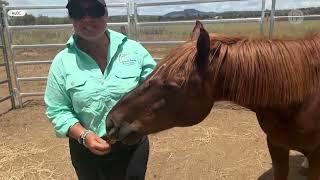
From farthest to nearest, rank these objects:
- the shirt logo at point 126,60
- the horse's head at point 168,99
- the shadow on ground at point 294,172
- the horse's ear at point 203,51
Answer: the shadow on ground at point 294,172, the shirt logo at point 126,60, the horse's head at point 168,99, the horse's ear at point 203,51

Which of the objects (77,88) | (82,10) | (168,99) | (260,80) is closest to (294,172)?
(260,80)

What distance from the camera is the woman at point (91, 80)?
2.22m

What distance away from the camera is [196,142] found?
4.80 meters

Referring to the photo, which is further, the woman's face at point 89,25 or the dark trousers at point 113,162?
the dark trousers at point 113,162

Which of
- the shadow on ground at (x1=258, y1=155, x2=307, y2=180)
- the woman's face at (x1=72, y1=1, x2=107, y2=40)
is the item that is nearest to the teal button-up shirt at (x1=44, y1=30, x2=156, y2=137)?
the woman's face at (x1=72, y1=1, x2=107, y2=40)

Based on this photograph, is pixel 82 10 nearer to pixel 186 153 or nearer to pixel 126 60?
pixel 126 60

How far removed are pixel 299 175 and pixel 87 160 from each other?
249 cm

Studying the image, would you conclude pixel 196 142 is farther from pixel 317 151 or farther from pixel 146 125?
pixel 146 125

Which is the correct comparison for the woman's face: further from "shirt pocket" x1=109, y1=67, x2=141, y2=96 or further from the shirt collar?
"shirt pocket" x1=109, y1=67, x2=141, y2=96

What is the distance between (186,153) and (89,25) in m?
2.63

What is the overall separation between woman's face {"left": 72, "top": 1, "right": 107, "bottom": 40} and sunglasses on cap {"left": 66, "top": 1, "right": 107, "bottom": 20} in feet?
0.04

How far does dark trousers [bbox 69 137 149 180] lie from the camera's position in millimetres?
2430

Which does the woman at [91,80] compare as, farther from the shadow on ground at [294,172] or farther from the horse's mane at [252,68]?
the shadow on ground at [294,172]

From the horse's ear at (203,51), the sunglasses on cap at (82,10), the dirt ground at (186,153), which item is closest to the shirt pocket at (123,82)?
the sunglasses on cap at (82,10)
